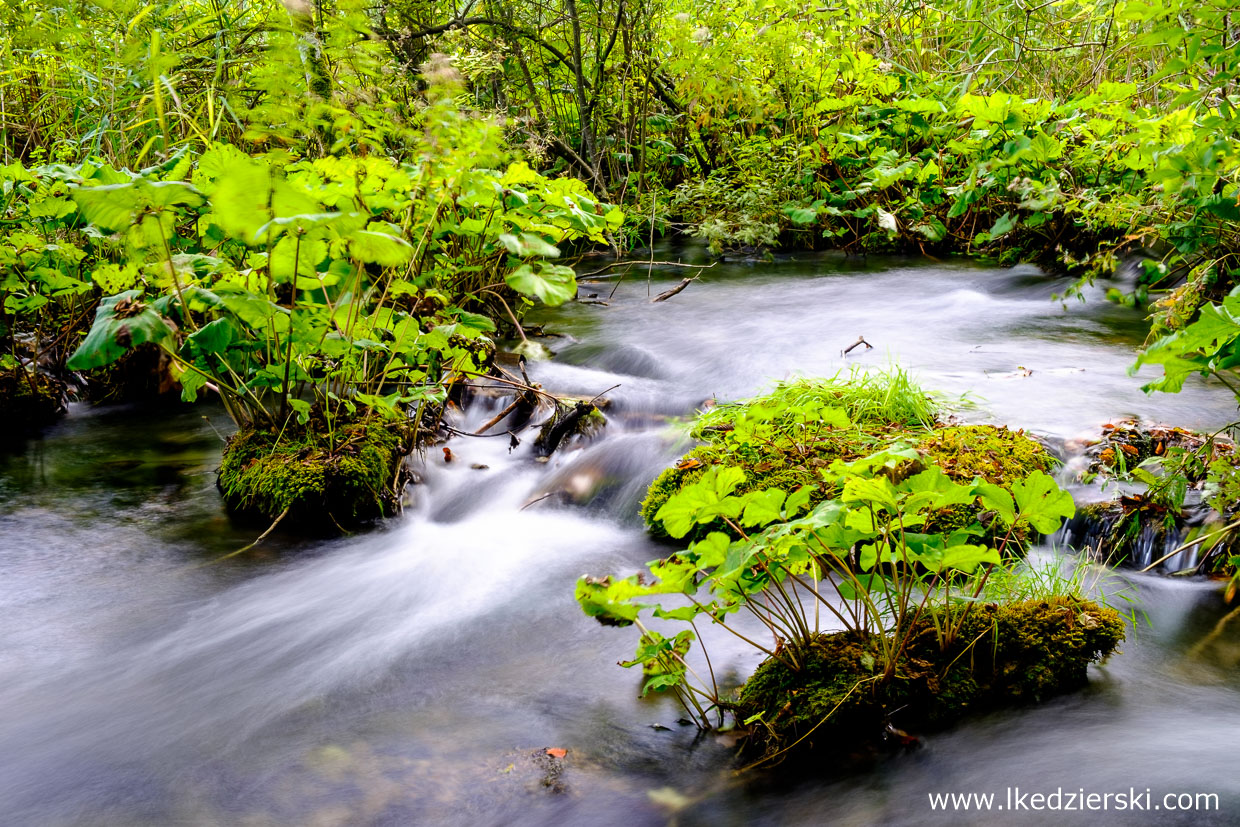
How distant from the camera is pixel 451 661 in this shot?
8.60ft

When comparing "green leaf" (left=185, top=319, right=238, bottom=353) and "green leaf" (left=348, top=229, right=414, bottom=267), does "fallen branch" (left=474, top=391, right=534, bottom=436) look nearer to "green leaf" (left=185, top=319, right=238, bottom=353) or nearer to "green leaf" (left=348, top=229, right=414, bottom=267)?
"green leaf" (left=185, top=319, right=238, bottom=353)

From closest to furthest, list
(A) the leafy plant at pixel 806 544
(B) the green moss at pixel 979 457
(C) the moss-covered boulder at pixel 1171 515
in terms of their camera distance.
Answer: (A) the leafy plant at pixel 806 544 < (C) the moss-covered boulder at pixel 1171 515 < (B) the green moss at pixel 979 457

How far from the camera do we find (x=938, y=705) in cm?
206

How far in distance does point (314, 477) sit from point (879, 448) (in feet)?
6.96

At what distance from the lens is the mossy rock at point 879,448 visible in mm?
2996

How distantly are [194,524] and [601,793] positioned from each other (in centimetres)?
228

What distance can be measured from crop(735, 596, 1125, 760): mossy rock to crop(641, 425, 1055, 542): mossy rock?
2.20 ft

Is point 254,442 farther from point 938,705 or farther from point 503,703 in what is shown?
point 938,705

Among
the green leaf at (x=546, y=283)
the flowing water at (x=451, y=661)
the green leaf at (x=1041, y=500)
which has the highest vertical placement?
the green leaf at (x=546, y=283)

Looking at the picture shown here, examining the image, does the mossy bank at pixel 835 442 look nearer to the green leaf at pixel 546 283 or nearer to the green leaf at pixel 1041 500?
the green leaf at pixel 546 283

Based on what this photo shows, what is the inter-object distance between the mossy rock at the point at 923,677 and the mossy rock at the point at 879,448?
0.67 metres

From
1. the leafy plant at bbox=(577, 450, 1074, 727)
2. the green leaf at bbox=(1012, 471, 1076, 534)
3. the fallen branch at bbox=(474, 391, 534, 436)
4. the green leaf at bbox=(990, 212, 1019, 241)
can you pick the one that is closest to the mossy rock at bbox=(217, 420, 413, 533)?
the fallen branch at bbox=(474, 391, 534, 436)

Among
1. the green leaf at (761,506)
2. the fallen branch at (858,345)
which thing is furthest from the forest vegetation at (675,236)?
the fallen branch at (858,345)

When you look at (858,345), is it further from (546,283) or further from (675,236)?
(675,236)
